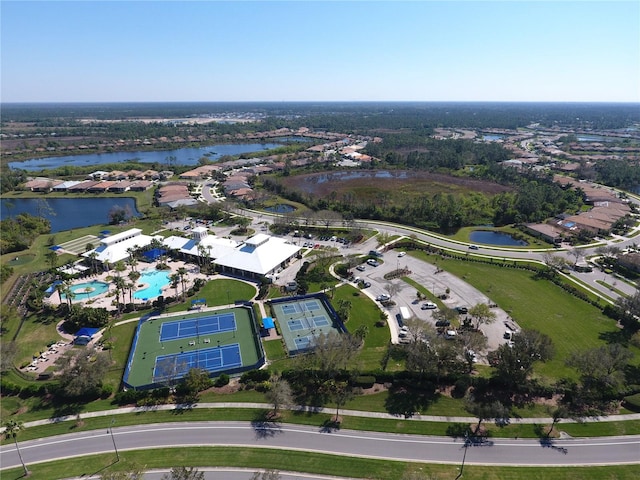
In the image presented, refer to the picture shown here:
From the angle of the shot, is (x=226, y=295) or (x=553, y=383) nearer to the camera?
(x=553, y=383)

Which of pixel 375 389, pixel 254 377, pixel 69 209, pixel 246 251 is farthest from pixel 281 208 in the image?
pixel 375 389

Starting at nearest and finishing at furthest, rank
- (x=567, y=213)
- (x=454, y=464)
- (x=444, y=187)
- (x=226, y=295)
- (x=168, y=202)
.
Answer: (x=454, y=464), (x=226, y=295), (x=567, y=213), (x=168, y=202), (x=444, y=187)

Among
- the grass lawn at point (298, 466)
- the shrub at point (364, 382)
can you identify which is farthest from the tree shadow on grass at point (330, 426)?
the shrub at point (364, 382)

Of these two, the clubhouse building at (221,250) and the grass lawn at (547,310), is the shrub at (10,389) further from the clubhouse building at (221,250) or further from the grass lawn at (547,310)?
the grass lawn at (547,310)

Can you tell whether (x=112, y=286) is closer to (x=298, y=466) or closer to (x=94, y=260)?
(x=94, y=260)

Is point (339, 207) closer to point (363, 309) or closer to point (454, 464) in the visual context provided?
point (363, 309)

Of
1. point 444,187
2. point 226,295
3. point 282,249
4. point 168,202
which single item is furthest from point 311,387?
point 444,187
